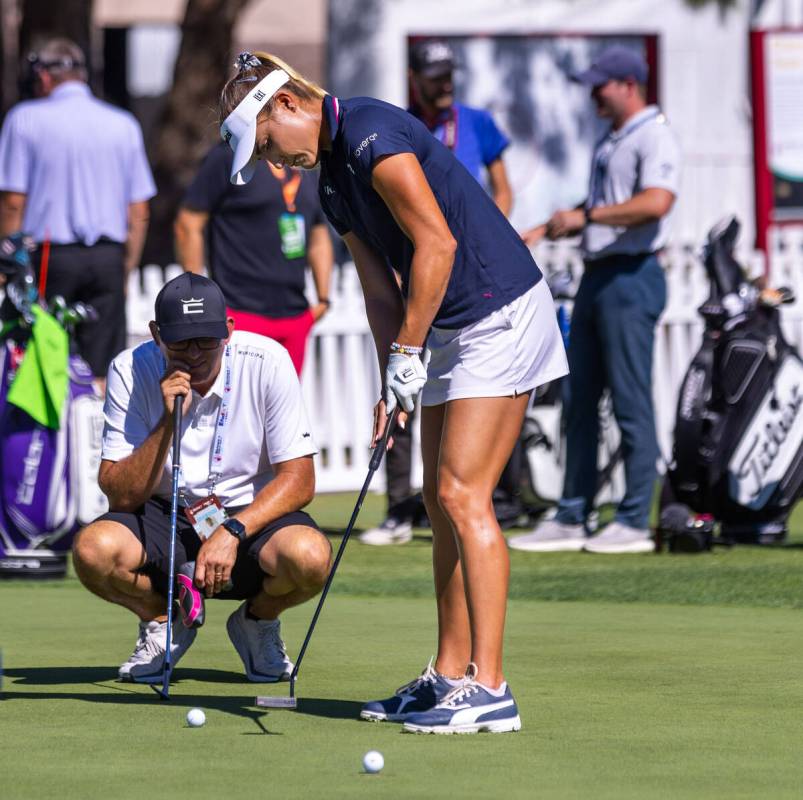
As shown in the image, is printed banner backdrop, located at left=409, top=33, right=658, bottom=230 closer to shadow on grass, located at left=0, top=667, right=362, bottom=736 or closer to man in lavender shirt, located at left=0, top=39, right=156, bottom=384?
man in lavender shirt, located at left=0, top=39, right=156, bottom=384

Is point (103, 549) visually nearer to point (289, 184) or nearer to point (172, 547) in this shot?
point (172, 547)

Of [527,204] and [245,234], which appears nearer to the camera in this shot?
[245,234]

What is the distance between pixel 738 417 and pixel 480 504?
443 centimetres

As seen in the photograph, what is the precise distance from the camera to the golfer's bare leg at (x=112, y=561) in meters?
6.33

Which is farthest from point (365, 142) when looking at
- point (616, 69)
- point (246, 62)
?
point (616, 69)

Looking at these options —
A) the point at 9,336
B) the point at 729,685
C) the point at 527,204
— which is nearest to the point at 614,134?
the point at 9,336

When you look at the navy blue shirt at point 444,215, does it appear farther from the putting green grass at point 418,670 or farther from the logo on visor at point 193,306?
the putting green grass at point 418,670

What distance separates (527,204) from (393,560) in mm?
8002

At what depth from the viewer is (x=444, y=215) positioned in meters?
5.68

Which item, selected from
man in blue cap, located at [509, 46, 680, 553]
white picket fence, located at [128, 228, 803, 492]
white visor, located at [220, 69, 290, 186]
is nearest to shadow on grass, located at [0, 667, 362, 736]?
white visor, located at [220, 69, 290, 186]

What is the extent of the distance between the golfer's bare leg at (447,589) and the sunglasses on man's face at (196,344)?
0.80m

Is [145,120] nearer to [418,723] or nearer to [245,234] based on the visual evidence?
[245,234]

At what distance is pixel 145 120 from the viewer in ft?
62.4

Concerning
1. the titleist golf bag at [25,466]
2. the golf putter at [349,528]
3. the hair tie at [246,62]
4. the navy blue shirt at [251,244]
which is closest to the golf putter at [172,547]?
the golf putter at [349,528]
